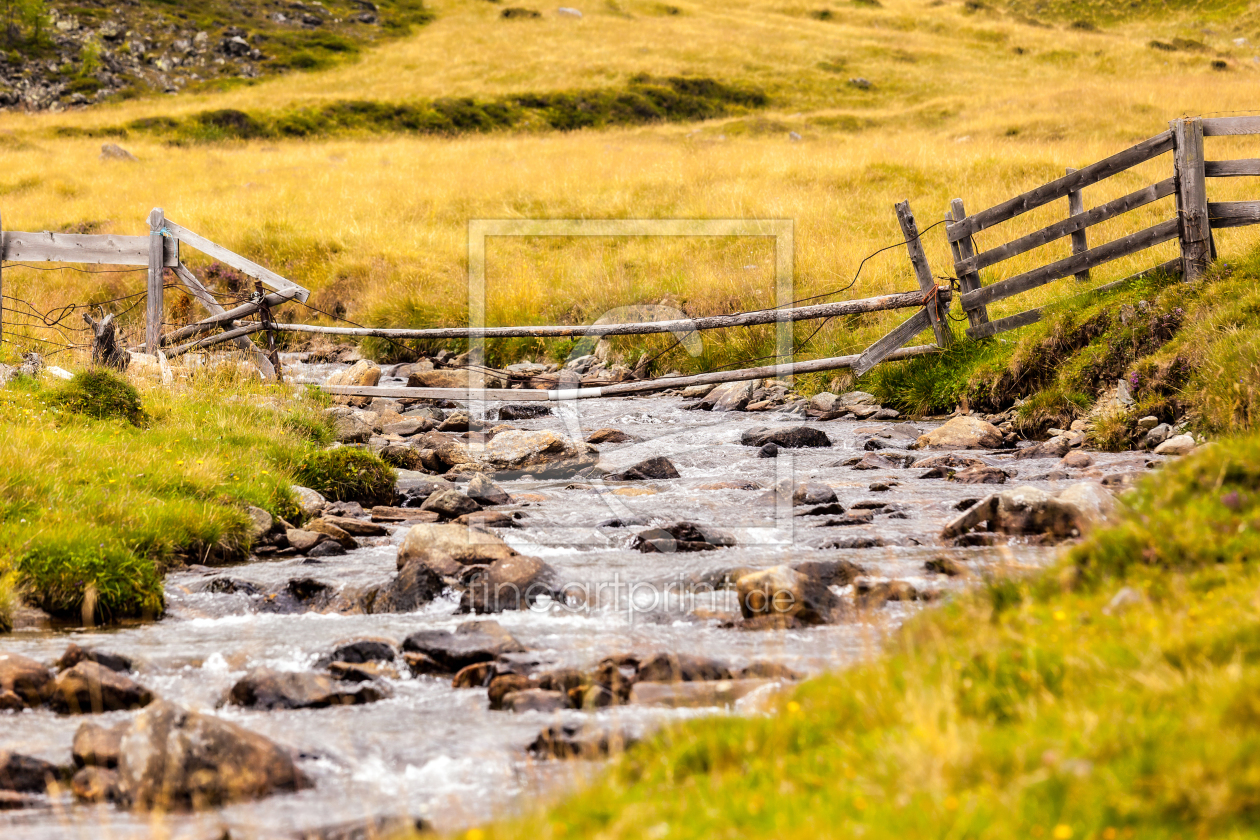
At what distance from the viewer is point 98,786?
13.7ft

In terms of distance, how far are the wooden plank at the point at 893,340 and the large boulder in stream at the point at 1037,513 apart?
17.4 ft

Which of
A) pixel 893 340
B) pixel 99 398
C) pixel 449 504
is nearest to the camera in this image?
pixel 449 504

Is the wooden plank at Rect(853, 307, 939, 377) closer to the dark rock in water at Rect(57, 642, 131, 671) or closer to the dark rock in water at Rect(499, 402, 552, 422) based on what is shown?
the dark rock in water at Rect(499, 402, 552, 422)

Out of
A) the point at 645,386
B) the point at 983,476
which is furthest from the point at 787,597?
the point at 645,386

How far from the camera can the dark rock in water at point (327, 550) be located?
27.5 feet

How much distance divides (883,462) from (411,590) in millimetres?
6440

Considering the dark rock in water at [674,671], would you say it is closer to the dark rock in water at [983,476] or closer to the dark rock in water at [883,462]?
the dark rock in water at [983,476]

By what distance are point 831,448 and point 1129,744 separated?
946 cm

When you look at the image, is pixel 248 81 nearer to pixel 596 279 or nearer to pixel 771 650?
pixel 596 279

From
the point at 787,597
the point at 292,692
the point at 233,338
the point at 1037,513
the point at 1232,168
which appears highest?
the point at 1232,168

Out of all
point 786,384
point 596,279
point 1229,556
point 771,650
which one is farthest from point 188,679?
point 596,279

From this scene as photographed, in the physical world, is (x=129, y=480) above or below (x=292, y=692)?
above

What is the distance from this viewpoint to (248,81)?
63344 mm

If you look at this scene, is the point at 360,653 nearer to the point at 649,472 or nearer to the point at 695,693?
the point at 695,693
